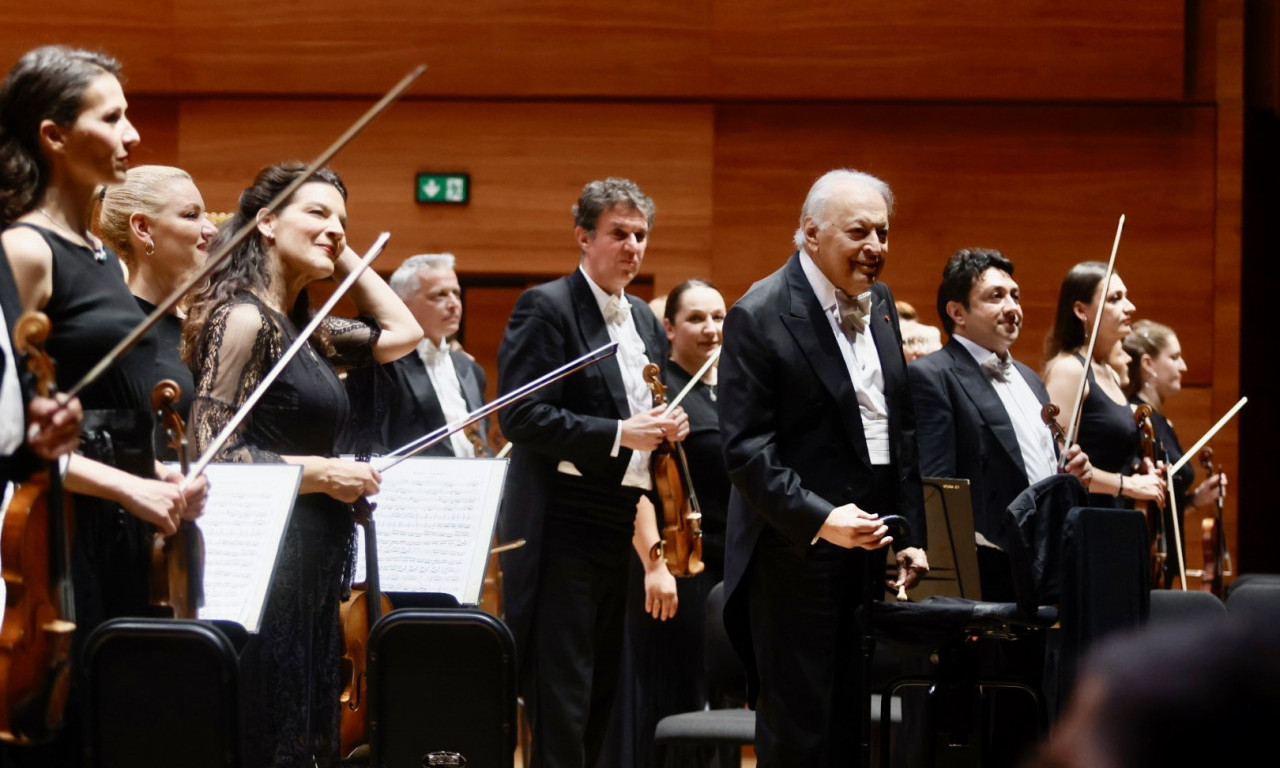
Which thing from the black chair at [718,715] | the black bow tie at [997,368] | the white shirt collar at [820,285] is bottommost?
the black chair at [718,715]

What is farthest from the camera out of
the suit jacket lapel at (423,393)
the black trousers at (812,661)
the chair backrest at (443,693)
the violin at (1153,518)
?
the suit jacket lapel at (423,393)

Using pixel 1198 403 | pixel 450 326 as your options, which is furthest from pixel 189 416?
pixel 1198 403

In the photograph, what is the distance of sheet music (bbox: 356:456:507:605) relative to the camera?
2.95m

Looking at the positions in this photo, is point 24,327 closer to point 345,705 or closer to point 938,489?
point 345,705

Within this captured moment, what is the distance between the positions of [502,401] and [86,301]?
1.27 metres

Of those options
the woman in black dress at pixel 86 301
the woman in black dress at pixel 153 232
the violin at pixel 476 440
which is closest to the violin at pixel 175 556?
the woman in black dress at pixel 86 301

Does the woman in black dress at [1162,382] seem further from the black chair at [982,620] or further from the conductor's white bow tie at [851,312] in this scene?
the conductor's white bow tie at [851,312]

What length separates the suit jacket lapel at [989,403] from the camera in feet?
12.5

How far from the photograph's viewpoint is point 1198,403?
611 centimetres

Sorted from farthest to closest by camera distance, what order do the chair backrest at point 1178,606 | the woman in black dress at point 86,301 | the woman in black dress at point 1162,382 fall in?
the woman in black dress at point 1162,382 → the chair backrest at point 1178,606 → the woman in black dress at point 86,301

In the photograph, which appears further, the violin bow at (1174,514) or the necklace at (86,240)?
the violin bow at (1174,514)

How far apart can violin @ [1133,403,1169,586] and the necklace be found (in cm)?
299

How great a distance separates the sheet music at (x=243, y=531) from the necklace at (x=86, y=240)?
45 centimetres

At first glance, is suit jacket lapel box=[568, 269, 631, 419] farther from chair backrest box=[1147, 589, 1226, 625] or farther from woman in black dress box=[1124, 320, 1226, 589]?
woman in black dress box=[1124, 320, 1226, 589]
